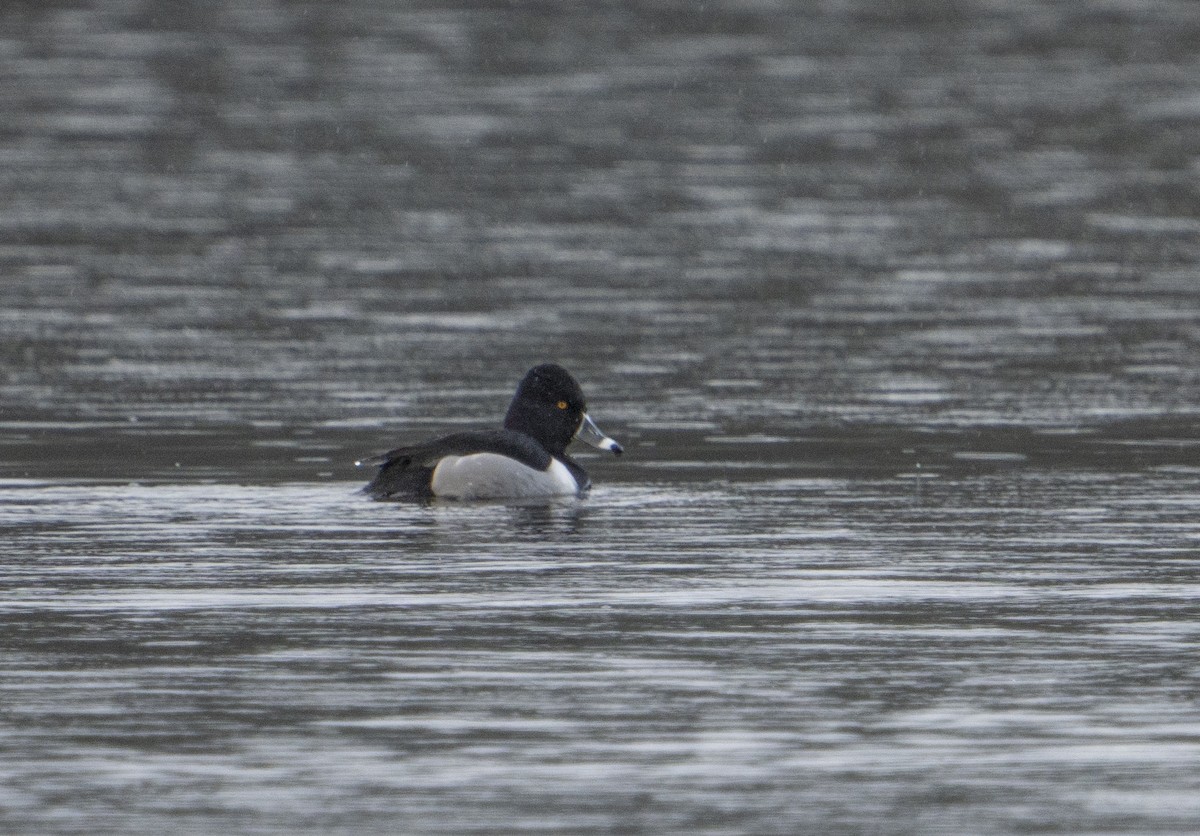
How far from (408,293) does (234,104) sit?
17274 millimetres

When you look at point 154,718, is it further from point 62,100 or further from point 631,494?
point 62,100

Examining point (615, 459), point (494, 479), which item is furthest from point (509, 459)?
point (615, 459)

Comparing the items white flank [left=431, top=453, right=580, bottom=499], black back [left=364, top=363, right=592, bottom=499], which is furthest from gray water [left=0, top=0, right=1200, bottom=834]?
black back [left=364, top=363, right=592, bottom=499]

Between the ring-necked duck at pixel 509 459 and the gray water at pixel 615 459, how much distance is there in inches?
10.4

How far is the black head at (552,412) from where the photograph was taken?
15828 millimetres

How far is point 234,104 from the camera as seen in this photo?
4112 cm

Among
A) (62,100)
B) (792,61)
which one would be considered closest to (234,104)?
(62,100)

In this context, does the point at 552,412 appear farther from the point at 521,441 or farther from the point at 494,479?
the point at 494,479

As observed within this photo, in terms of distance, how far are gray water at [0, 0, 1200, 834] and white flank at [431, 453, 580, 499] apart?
24cm

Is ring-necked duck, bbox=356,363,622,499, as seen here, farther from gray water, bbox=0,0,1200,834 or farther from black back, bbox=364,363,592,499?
gray water, bbox=0,0,1200,834

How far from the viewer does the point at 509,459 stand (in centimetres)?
1503

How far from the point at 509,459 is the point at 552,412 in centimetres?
89

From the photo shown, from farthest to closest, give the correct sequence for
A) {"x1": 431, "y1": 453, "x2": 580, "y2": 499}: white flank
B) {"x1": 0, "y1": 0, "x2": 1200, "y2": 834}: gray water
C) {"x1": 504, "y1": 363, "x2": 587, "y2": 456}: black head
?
{"x1": 504, "y1": 363, "x2": 587, "y2": 456}: black head → {"x1": 431, "y1": 453, "x2": 580, "y2": 499}: white flank → {"x1": 0, "y1": 0, "x2": 1200, "y2": 834}: gray water

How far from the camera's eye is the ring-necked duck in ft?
48.5
